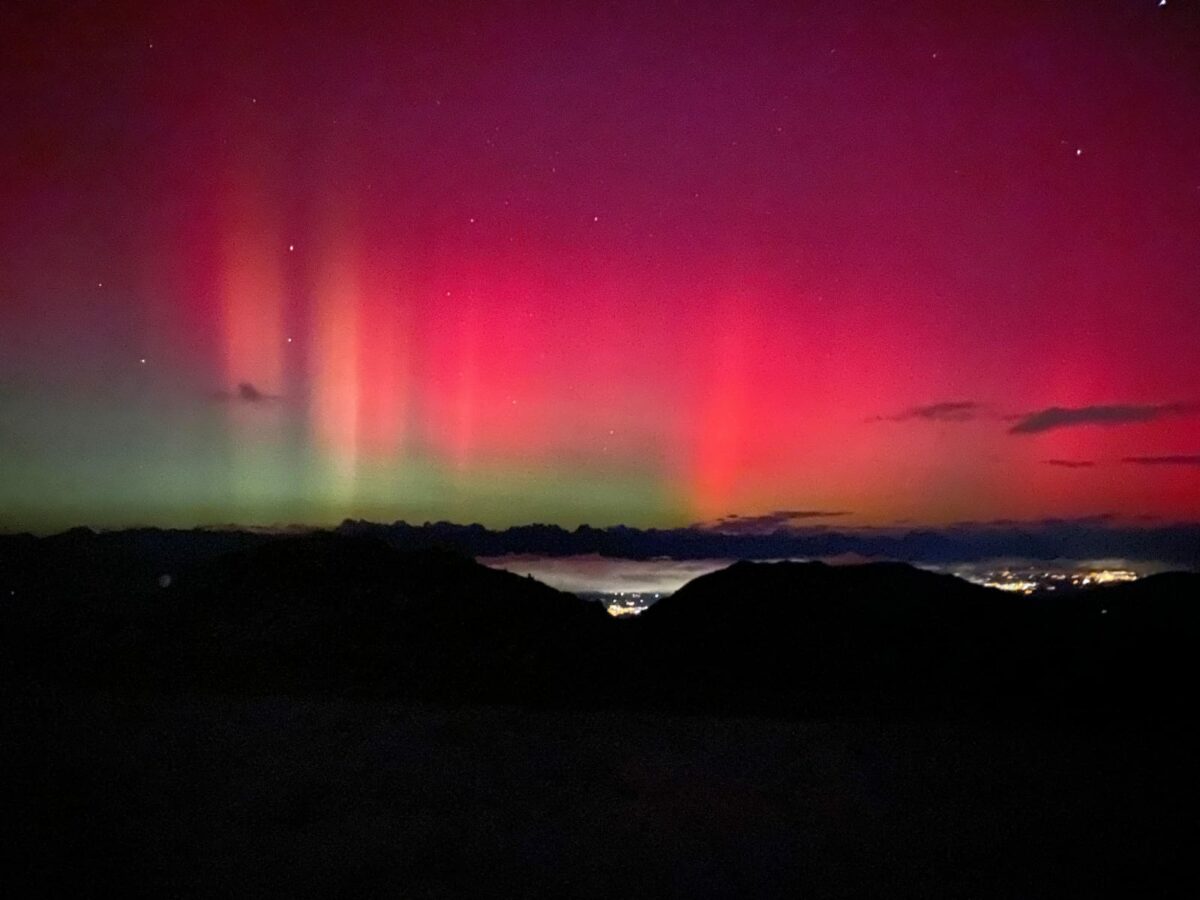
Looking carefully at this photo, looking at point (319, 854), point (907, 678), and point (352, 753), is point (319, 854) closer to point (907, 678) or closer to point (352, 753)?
point (352, 753)

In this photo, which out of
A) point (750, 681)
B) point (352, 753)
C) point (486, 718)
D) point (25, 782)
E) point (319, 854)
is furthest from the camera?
point (750, 681)

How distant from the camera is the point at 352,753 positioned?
7.02 metres

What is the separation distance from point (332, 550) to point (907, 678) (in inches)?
417

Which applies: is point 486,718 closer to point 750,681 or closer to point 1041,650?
point 750,681

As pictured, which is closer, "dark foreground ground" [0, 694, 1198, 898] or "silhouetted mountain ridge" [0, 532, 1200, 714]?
"dark foreground ground" [0, 694, 1198, 898]

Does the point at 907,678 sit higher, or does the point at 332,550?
the point at 332,550

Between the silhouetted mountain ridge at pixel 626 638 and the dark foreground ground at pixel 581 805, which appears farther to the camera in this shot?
the silhouetted mountain ridge at pixel 626 638

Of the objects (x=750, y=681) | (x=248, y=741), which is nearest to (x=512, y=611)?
(x=750, y=681)

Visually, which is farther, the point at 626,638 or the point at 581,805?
the point at 626,638

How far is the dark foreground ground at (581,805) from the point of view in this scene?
509 centimetres

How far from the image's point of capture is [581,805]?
238 inches

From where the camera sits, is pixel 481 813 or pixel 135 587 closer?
pixel 481 813

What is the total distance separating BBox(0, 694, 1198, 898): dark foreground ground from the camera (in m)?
5.09

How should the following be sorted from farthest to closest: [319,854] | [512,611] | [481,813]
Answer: [512,611], [481,813], [319,854]
